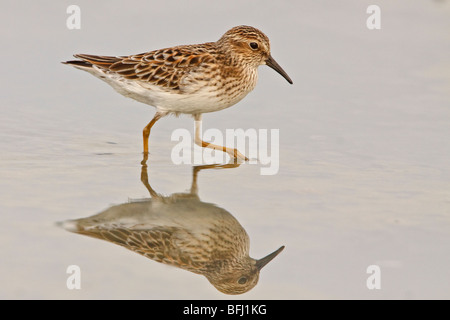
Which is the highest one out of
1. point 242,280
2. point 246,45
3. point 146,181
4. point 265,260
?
point 246,45

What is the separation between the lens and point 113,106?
13.6m

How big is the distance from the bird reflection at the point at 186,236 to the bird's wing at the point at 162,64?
9.23ft

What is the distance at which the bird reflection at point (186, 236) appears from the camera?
7527mm

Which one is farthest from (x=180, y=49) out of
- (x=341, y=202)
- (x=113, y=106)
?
(x=341, y=202)

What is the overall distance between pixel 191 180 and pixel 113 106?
Answer: 402cm

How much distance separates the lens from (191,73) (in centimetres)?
1134

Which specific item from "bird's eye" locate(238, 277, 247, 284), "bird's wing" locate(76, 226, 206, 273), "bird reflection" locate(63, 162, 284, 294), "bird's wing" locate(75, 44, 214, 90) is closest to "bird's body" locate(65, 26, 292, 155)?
"bird's wing" locate(75, 44, 214, 90)

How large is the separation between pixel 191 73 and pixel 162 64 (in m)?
0.59

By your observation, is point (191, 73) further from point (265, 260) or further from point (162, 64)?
point (265, 260)

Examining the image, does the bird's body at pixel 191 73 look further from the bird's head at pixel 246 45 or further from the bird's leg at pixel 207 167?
the bird's leg at pixel 207 167

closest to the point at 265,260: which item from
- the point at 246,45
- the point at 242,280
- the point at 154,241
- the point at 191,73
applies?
the point at 242,280

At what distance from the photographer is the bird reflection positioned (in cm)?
753

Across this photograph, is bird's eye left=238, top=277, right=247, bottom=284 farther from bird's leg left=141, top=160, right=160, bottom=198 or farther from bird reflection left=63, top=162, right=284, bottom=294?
bird's leg left=141, top=160, right=160, bottom=198

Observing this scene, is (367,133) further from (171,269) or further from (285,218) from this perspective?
Result: (171,269)
